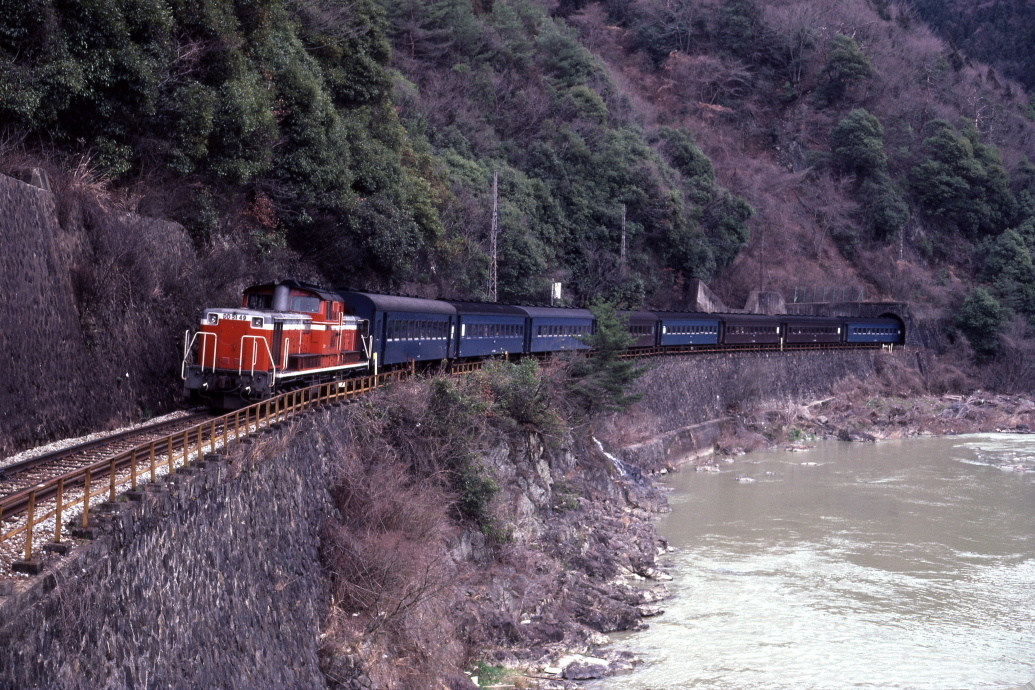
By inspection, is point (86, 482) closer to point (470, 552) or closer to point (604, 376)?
point (470, 552)

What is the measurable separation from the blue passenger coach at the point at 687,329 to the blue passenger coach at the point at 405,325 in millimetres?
17262

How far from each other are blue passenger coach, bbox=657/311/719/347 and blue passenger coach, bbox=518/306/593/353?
16.3 feet

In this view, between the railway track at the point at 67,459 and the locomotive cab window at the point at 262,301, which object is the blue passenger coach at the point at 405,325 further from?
the railway track at the point at 67,459

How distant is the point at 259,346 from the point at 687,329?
29.6m

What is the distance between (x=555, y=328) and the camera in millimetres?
36281

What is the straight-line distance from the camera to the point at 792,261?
66.6 meters

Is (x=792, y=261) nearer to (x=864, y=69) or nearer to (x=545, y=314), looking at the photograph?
(x=864, y=69)

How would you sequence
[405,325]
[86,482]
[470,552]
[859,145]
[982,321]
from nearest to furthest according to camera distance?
[86,482]
[470,552]
[405,325]
[982,321]
[859,145]

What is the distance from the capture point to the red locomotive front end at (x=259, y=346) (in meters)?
18.0

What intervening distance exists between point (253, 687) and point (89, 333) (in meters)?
8.84

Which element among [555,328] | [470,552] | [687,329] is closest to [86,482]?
[470,552]

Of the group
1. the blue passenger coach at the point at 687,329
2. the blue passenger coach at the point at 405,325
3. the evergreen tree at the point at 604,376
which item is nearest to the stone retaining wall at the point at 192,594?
the blue passenger coach at the point at 405,325

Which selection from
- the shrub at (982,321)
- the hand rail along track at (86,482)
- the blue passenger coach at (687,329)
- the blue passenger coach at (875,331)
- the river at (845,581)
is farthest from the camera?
the shrub at (982,321)

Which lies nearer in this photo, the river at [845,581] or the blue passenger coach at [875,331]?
the river at [845,581]
